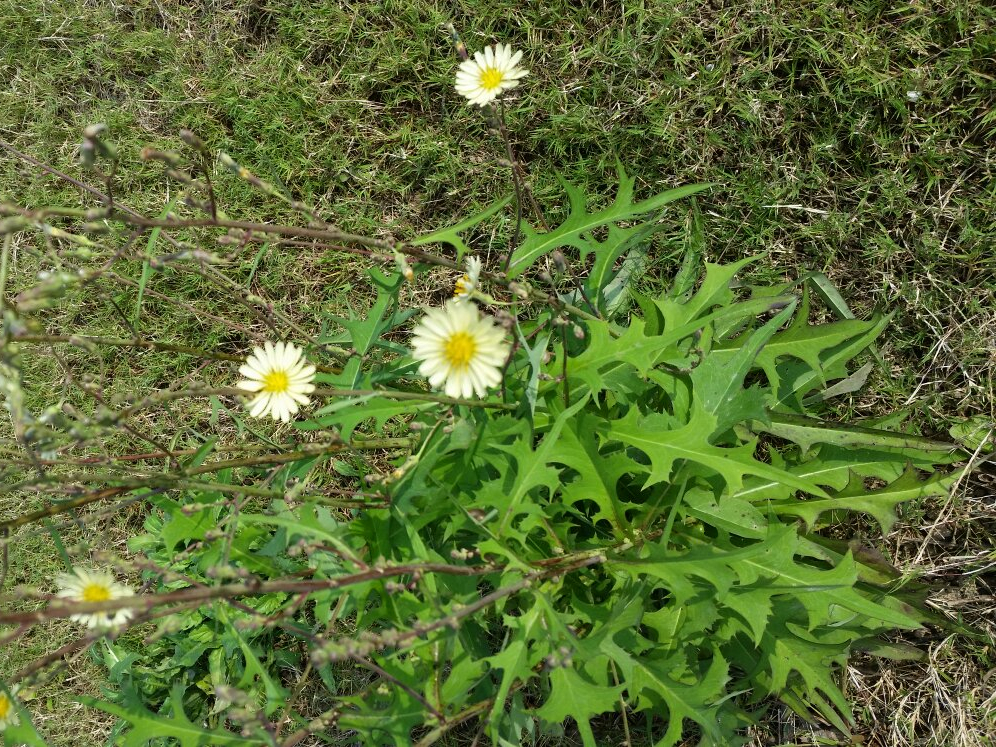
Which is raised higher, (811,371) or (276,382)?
(811,371)

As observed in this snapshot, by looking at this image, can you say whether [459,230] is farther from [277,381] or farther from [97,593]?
[97,593]

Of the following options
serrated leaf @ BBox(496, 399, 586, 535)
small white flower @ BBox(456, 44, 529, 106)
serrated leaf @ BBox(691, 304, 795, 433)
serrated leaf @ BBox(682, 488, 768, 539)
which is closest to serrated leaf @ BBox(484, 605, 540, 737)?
serrated leaf @ BBox(496, 399, 586, 535)

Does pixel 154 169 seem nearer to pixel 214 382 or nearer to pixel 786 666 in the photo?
pixel 214 382

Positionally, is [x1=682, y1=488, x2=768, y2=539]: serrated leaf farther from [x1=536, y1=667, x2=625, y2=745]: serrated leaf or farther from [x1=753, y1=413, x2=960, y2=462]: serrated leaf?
[x1=536, y1=667, x2=625, y2=745]: serrated leaf

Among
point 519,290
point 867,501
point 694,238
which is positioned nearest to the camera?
point 519,290

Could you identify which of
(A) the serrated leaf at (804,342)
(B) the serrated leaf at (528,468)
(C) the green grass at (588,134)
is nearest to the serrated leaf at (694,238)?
(C) the green grass at (588,134)

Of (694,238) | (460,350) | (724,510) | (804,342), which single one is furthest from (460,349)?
(694,238)

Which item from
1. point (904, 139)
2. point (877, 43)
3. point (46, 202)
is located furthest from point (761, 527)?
point (46, 202)
